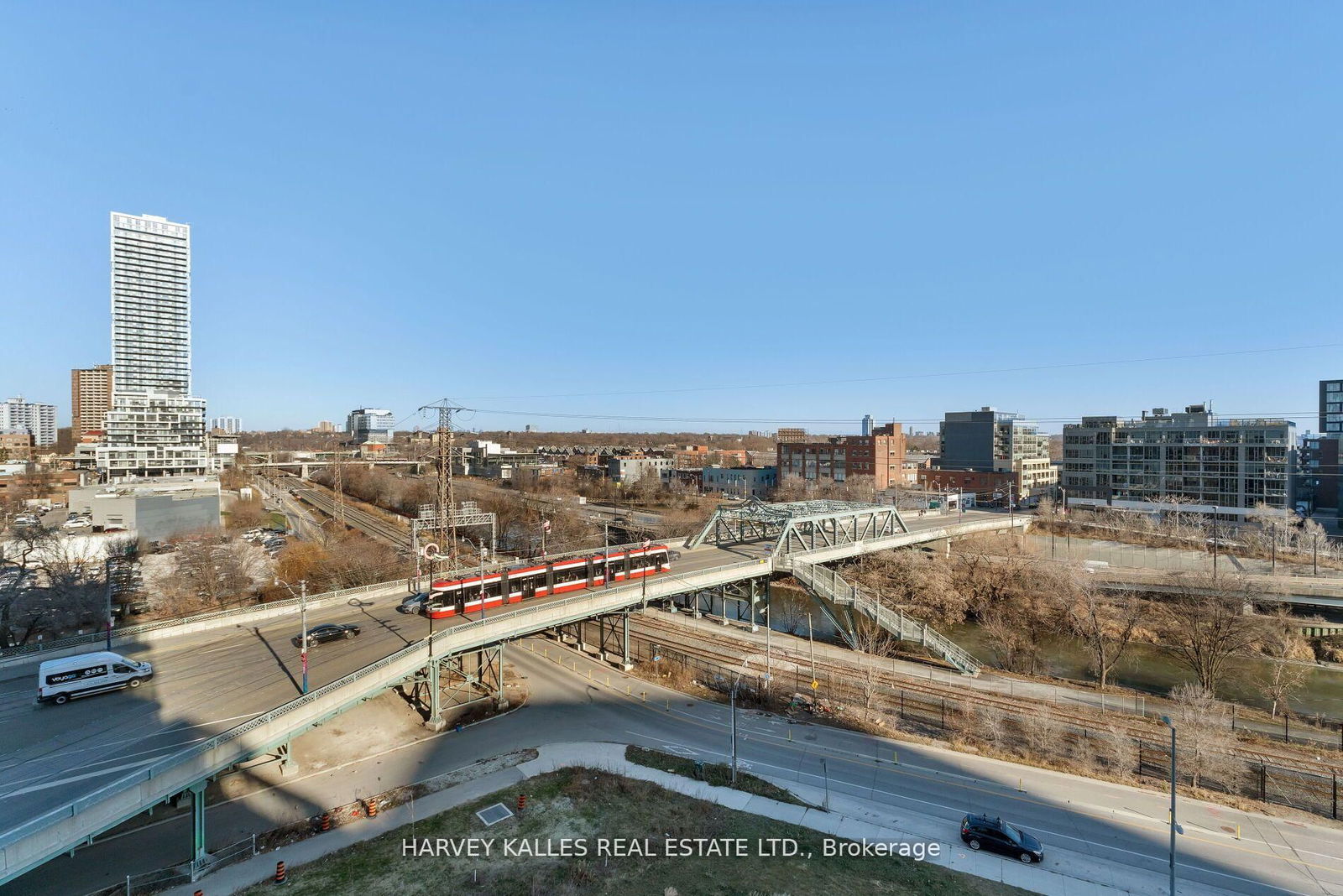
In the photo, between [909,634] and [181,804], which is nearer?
[181,804]

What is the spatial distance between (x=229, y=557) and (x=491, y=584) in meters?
23.5

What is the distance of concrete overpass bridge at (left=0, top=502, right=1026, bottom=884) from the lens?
1598cm

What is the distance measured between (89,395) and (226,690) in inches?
8688

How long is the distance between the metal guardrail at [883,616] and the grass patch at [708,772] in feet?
70.4

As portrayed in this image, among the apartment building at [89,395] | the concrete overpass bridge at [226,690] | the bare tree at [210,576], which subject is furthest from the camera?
the apartment building at [89,395]

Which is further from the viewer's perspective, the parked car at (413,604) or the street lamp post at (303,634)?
the parked car at (413,604)

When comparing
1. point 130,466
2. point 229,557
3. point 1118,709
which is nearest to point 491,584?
point 229,557

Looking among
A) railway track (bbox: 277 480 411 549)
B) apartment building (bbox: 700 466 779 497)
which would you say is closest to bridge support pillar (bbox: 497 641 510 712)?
railway track (bbox: 277 480 411 549)

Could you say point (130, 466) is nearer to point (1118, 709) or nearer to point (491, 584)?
point (491, 584)

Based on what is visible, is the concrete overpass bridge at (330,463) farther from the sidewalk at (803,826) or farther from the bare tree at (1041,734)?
the bare tree at (1041,734)

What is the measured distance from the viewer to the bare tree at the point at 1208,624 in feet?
120

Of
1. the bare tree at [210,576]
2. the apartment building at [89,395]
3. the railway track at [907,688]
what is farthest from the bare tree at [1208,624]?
the apartment building at [89,395]

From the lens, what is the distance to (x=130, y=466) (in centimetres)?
9444

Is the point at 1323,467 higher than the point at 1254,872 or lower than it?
higher
